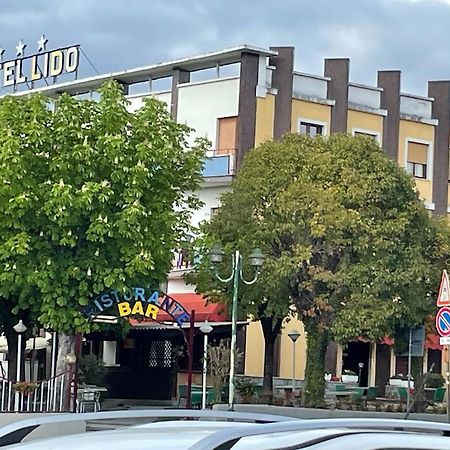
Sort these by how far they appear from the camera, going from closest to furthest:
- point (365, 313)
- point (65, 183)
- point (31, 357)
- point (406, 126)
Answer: point (65, 183) < point (365, 313) < point (31, 357) < point (406, 126)

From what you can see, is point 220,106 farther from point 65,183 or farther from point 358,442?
point 358,442

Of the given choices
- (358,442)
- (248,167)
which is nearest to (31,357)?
(248,167)

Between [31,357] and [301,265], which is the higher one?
[301,265]

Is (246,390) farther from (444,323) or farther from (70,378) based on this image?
(444,323)

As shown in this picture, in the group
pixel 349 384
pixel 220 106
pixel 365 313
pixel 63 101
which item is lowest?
pixel 349 384

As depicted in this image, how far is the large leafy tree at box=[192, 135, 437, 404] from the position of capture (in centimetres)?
3036

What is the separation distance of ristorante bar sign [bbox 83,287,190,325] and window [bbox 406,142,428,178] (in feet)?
65.9

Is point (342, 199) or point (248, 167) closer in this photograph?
point (342, 199)

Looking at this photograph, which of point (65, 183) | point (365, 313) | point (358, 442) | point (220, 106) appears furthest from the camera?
point (220, 106)

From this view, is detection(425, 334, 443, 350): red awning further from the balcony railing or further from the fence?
the fence

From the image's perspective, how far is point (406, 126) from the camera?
45219 millimetres

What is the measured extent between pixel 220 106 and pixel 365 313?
14336 mm

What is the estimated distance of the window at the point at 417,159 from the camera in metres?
45.4

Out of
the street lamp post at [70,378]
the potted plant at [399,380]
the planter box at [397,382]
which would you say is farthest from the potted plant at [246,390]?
the street lamp post at [70,378]
